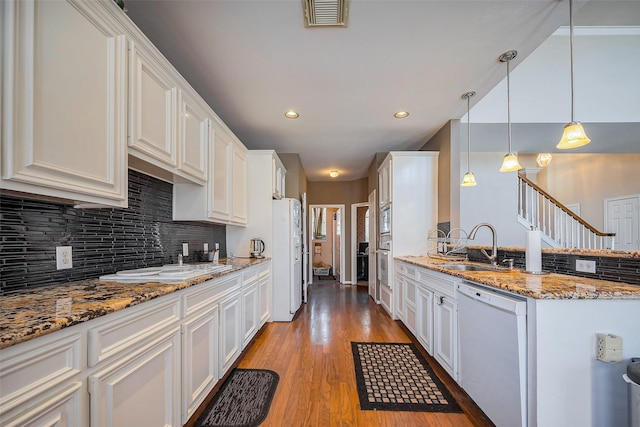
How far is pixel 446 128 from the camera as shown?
3605 millimetres

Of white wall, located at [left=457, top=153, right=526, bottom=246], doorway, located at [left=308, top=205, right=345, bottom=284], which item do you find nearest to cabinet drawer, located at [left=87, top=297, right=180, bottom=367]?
white wall, located at [left=457, top=153, right=526, bottom=246]

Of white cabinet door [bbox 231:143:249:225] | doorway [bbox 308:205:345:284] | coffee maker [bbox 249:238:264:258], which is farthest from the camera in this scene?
doorway [bbox 308:205:345:284]

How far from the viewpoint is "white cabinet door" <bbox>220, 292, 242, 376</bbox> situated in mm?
2086

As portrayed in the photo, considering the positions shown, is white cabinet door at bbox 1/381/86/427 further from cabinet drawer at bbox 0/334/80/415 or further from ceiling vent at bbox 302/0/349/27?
ceiling vent at bbox 302/0/349/27

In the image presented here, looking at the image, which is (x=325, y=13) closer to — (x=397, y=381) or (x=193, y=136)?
(x=193, y=136)

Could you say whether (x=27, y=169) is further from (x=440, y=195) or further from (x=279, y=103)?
(x=440, y=195)

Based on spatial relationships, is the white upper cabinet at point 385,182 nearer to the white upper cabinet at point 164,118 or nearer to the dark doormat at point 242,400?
the white upper cabinet at point 164,118

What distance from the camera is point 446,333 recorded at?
222 cm

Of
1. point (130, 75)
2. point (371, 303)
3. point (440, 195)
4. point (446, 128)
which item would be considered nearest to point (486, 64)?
point (446, 128)

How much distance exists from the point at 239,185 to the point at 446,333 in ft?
8.39

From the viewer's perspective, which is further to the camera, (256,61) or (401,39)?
(256,61)

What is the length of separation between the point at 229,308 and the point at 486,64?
2.86 m

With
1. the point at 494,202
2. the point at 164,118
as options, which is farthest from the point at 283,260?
the point at 494,202

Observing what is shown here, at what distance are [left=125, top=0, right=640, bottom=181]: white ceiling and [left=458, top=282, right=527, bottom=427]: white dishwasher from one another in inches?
67.9
